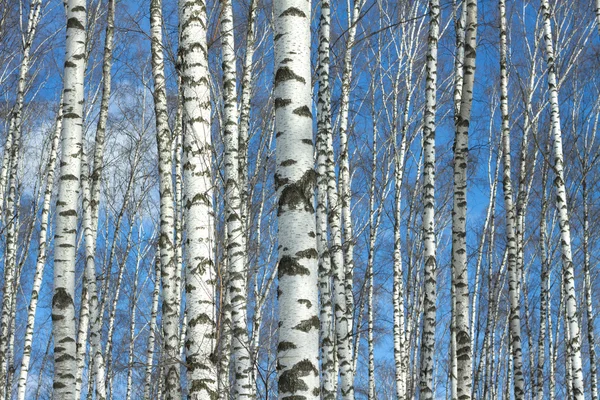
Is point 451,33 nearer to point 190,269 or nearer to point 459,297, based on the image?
point 459,297

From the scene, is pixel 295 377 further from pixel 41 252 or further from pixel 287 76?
pixel 41 252

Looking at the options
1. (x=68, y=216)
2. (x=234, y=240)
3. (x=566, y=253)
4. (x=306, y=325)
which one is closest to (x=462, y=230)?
(x=234, y=240)

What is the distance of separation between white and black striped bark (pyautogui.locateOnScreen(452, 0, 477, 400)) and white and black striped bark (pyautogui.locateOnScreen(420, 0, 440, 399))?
0.49m

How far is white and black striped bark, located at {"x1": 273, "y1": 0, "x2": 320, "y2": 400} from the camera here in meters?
3.27

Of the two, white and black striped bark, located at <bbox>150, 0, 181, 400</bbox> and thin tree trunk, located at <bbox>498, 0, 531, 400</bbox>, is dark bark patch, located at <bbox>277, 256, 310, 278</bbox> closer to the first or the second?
white and black striped bark, located at <bbox>150, 0, 181, 400</bbox>

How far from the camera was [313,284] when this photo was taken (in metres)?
3.37

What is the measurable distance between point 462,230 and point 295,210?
10.4 ft

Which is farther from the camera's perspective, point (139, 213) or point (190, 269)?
point (139, 213)

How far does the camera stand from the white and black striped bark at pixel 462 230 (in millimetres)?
5797

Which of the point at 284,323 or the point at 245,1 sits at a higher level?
the point at 245,1

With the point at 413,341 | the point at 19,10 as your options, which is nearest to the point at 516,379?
the point at 413,341

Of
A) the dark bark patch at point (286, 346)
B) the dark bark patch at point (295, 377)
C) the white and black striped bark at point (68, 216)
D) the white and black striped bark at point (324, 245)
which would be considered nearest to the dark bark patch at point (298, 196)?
the dark bark patch at point (286, 346)

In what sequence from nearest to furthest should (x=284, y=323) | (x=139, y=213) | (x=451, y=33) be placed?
(x=284, y=323) → (x=451, y=33) → (x=139, y=213)

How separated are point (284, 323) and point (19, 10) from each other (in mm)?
10699
